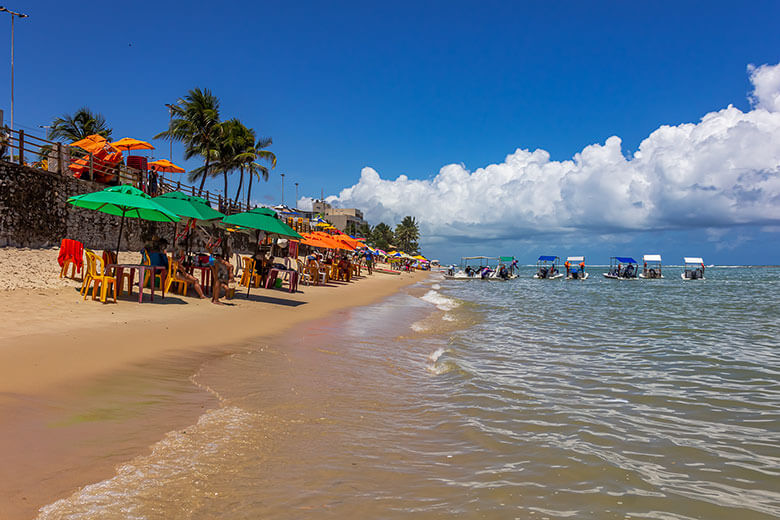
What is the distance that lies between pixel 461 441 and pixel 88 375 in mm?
3731

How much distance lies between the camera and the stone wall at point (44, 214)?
13539 mm

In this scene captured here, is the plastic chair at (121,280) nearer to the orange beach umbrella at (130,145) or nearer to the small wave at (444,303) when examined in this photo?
the small wave at (444,303)

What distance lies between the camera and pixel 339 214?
4444 inches

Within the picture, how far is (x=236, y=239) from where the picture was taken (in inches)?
1266

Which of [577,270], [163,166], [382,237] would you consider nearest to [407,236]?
[382,237]

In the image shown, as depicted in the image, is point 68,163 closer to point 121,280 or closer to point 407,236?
point 121,280

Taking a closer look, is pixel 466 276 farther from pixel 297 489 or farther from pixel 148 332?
pixel 297 489

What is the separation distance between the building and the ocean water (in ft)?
322

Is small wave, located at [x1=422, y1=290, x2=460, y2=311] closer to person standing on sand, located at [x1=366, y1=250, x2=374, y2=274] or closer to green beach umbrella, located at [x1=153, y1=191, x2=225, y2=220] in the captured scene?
green beach umbrella, located at [x1=153, y1=191, x2=225, y2=220]

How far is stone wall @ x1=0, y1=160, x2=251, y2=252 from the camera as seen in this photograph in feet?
44.4

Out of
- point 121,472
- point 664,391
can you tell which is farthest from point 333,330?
point 121,472

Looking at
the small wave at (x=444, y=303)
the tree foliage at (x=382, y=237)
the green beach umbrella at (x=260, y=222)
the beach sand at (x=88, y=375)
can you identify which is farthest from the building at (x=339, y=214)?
the beach sand at (x=88, y=375)

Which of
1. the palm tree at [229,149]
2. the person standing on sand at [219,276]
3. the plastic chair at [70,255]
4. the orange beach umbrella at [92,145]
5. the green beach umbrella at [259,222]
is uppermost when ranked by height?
the palm tree at [229,149]

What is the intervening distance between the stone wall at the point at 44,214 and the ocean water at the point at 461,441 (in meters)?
11.5
